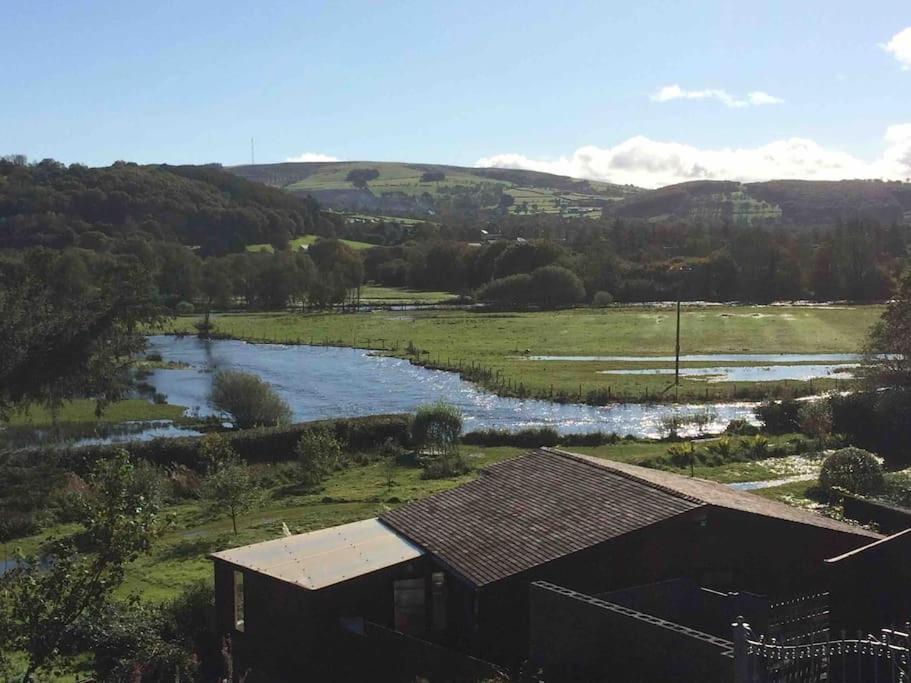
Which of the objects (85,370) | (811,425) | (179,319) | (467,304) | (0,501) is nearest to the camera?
(0,501)

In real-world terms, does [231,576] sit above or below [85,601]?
below

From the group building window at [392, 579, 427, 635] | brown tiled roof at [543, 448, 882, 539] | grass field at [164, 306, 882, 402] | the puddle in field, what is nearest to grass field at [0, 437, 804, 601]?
building window at [392, 579, 427, 635]

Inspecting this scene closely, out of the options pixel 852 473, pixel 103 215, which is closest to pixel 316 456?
pixel 852 473

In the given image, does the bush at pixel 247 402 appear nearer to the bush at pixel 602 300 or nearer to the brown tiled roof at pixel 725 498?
the brown tiled roof at pixel 725 498

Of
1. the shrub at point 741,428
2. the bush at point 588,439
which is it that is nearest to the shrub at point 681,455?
the bush at point 588,439

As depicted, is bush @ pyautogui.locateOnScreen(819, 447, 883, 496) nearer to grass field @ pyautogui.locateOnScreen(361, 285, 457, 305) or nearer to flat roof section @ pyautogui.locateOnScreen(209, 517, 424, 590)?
flat roof section @ pyautogui.locateOnScreen(209, 517, 424, 590)

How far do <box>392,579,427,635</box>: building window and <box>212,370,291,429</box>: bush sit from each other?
32.6 metres

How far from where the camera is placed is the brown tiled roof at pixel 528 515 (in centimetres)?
1648

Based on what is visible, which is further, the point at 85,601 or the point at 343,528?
the point at 343,528

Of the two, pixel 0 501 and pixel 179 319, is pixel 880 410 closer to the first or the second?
pixel 0 501

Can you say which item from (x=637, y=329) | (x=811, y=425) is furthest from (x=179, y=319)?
(x=811, y=425)

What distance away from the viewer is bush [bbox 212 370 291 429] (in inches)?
1916

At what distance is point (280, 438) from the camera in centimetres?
4222

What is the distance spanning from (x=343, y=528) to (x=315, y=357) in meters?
63.8
